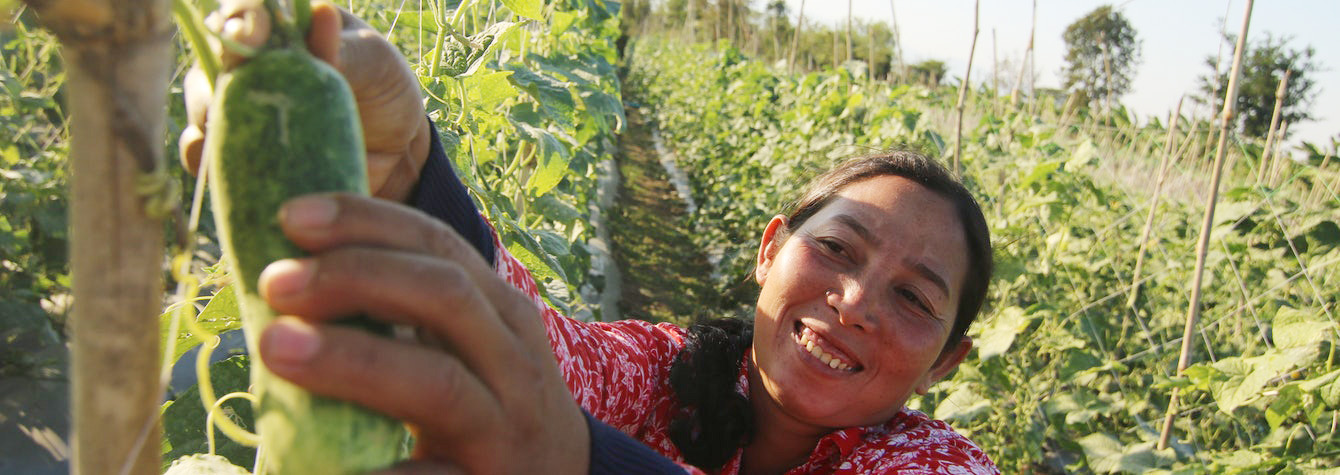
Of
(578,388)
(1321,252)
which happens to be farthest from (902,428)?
(1321,252)

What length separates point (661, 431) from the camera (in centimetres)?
178

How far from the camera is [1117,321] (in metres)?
5.17

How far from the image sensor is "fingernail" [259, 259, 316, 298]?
53 cm

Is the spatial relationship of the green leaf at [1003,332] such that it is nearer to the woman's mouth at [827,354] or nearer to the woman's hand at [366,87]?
the woman's mouth at [827,354]

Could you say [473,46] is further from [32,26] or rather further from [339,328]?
[32,26]

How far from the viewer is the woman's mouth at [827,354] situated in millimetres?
1652

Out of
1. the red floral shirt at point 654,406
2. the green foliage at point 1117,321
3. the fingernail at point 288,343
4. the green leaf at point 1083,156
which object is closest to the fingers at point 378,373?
Answer: the fingernail at point 288,343

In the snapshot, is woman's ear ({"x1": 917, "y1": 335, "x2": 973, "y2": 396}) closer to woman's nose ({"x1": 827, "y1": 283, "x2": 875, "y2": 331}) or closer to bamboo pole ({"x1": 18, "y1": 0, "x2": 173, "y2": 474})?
woman's nose ({"x1": 827, "y1": 283, "x2": 875, "y2": 331})

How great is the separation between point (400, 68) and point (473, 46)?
3.64 ft

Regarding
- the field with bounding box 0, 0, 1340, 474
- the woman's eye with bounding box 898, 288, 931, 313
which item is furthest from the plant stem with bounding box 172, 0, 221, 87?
the woman's eye with bounding box 898, 288, 931, 313

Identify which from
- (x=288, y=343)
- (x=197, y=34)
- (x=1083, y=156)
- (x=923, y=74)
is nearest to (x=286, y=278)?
(x=288, y=343)

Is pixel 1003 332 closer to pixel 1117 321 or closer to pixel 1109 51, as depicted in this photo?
pixel 1117 321

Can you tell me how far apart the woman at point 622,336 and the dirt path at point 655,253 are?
436 centimetres

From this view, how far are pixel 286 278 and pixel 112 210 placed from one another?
0.10 meters
